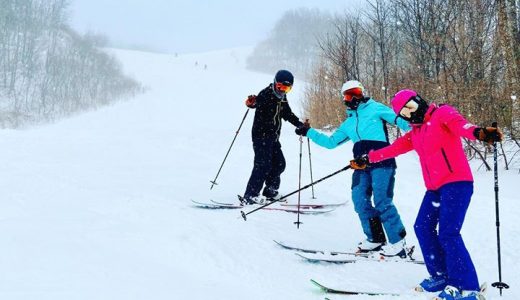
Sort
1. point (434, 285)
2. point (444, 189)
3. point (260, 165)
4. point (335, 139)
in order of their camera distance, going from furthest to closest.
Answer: point (260, 165) → point (335, 139) → point (434, 285) → point (444, 189)

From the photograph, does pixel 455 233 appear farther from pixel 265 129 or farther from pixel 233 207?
pixel 265 129

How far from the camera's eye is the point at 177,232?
A: 496cm

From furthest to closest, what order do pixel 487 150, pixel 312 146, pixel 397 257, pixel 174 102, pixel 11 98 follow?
pixel 11 98
pixel 174 102
pixel 312 146
pixel 487 150
pixel 397 257

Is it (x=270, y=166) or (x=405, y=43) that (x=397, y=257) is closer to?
(x=270, y=166)

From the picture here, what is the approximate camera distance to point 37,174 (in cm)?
816

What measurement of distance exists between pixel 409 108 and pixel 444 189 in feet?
2.32

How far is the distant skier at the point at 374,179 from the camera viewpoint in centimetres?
458

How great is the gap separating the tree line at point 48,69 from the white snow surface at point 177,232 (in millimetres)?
43305

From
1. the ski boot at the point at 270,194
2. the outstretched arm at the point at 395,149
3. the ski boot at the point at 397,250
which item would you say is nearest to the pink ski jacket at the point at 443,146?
the outstretched arm at the point at 395,149

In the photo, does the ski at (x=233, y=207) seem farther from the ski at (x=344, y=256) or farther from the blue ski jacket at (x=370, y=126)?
the blue ski jacket at (x=370, y=126)

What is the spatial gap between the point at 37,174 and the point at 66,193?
1.91 metres

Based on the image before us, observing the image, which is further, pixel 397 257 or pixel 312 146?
pixel 312 146

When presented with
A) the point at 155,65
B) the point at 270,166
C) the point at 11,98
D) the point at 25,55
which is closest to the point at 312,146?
the point at 270,166

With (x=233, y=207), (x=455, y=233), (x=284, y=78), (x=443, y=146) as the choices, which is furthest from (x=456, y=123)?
(x=233, y=207)
